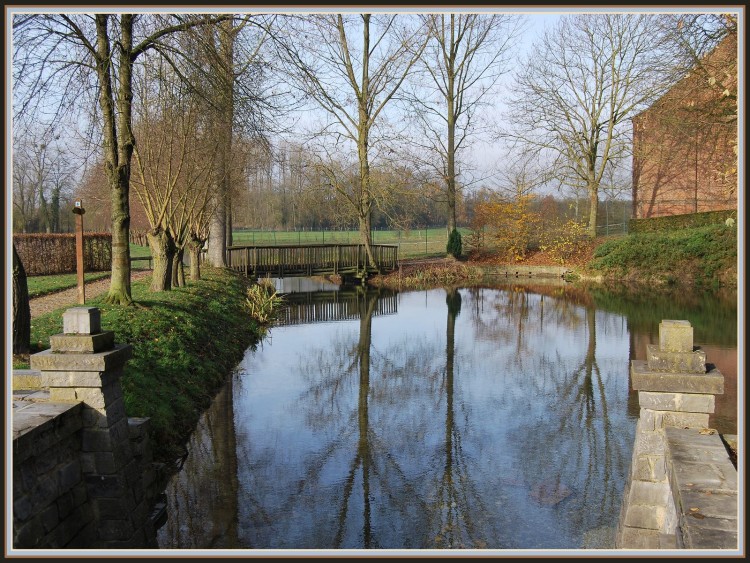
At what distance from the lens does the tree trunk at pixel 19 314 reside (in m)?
7.47

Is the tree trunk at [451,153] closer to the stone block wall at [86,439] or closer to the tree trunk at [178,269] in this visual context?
the tree trunk at [178,269]

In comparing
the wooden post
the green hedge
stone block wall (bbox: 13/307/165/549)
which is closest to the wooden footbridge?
the green hedge

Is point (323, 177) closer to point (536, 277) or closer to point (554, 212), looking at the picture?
point (536, 277)

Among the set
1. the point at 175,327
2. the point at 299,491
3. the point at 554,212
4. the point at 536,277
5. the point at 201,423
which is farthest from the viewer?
the point at 554,212

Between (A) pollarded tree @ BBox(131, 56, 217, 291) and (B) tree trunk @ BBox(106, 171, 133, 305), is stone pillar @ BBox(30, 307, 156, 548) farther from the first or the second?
(A) pollarded tree @ BBox(131, 56, 217, 291)

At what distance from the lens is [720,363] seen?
11.9 metres

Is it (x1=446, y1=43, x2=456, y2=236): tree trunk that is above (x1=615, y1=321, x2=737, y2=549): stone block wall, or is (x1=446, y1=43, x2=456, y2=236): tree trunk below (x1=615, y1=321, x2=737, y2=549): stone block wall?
above

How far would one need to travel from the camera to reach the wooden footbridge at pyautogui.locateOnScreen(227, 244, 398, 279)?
2445 centimetres

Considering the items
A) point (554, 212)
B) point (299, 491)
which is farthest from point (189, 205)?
point (554, 212)

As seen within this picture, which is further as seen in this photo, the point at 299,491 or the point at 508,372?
the point at 508,372

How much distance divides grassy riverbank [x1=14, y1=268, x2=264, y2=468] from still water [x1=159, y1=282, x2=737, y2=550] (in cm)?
37

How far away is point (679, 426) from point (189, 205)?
13.2m

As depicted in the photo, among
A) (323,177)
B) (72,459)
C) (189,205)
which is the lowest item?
(72,459)

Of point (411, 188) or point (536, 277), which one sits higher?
point (411, 188)
